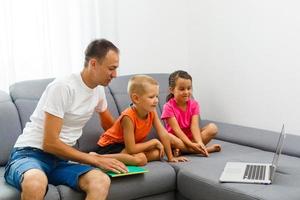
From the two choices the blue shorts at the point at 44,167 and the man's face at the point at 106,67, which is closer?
the blue shorts at the point at 44,167

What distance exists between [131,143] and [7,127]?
0.72 m

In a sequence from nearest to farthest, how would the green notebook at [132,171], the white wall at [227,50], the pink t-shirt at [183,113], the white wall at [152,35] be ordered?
the green notebook at [132,171] → the pink t-shirt at [183,113] → the white wall at [227,50] → the white wall at [152,35]

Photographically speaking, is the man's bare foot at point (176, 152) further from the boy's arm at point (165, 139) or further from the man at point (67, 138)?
the man at point (67, 138)

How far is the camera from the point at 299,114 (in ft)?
8.70

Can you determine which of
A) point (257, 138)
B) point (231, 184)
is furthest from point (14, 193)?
point (257, 138)

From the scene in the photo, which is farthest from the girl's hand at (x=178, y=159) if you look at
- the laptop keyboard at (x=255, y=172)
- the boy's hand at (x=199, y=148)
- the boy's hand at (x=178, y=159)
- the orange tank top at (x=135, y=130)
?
the laptop keyboard at (x=255, y=172)

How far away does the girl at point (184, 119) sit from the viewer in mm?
2457

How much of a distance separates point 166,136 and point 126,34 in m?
1.18

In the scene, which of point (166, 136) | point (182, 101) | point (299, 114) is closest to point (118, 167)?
point (166, 136)

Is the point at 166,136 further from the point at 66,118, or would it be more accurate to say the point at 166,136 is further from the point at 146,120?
the point at 66,118

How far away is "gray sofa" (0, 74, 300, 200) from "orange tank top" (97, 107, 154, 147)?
13 centimetres

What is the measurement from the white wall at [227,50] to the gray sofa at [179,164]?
268mm

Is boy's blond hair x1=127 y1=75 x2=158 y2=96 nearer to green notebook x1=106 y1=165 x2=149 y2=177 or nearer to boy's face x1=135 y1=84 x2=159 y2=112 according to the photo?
boy's face x1=135 y1=84 x2=159 y2=112

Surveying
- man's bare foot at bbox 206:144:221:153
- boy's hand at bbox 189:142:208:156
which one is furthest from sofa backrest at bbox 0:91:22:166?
man's bare foot at bbox 206:144:221:153
